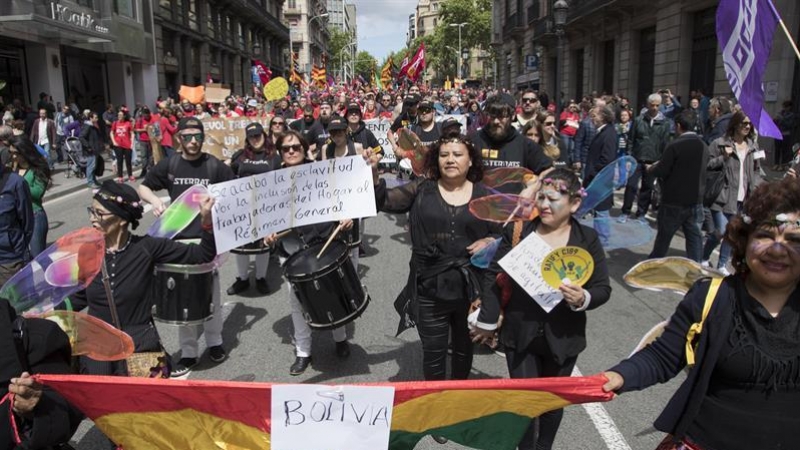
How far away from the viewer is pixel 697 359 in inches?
77.1

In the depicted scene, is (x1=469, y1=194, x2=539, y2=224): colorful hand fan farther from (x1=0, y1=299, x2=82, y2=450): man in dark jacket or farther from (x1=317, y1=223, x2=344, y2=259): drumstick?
(x1=0, y1=299, x2=82, y2=450): man in dark jacket

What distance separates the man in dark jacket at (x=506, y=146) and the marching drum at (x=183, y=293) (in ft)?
7.72

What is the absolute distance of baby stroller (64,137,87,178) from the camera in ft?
50.6

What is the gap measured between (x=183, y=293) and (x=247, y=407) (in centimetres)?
223

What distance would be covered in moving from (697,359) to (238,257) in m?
5.42

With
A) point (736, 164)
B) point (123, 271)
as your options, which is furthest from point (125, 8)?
point (123, 271)

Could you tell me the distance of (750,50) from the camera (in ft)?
12.6

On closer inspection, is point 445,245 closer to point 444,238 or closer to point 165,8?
point 444,238

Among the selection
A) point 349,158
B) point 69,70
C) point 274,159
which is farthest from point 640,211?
point 69,70

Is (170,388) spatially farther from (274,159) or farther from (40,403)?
(274,159)

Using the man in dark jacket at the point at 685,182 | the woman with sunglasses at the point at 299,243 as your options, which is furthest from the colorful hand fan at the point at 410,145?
the man in dark jacket at the point at 685,182

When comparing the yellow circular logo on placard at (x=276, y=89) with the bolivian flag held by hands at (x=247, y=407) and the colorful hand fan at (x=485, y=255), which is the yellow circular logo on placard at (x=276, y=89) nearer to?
the colorful hand fan at (x=485, y=255)

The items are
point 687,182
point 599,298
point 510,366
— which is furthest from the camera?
point 687,182

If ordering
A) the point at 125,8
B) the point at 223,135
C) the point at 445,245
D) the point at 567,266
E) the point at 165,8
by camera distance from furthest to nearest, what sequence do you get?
the point at 165,8 → the point at 125,8 → the point at 223,135 → the point at 445,245 → the point at 567,266
